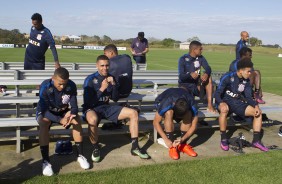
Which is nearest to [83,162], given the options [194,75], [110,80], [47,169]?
[47,169]

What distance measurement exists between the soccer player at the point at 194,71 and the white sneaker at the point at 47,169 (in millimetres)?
3144

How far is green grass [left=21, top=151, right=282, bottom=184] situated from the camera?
4.12 metres

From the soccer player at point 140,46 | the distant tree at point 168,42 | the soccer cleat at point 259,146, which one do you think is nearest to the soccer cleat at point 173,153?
the soccer cleat at point 259,146

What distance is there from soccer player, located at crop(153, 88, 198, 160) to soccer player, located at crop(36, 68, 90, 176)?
1.27 metres

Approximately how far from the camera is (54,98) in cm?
458

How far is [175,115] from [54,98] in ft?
5.94

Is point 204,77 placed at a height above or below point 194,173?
above

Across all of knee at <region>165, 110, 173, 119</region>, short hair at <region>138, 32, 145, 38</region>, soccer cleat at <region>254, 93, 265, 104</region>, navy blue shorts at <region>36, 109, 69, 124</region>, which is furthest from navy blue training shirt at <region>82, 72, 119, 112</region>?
short hair at <region>138, 32, 145, 38</region>

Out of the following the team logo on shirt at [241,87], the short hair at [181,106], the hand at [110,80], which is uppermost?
the hand at [110,80]

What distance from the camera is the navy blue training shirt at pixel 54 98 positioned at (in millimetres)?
4513

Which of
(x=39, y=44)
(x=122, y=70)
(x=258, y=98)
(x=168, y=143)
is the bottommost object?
(x=168, y=143)

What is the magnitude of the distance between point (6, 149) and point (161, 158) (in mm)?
2275

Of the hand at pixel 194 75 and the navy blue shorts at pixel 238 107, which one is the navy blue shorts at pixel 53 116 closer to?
the hand at pixel 194 75

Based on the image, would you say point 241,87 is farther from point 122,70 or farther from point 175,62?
point 175,62
